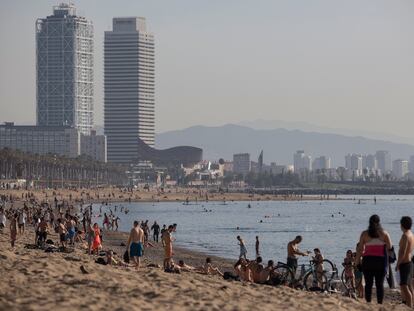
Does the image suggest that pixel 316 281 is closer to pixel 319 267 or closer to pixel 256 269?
pixel 319 267

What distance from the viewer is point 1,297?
15.2m

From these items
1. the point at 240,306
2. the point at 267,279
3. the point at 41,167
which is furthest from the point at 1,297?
the point at 41,167

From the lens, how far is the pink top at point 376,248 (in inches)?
678

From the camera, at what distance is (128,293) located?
53.4ft

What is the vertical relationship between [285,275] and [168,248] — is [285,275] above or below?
below

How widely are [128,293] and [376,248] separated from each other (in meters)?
4.23

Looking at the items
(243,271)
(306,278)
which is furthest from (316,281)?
(243,271)

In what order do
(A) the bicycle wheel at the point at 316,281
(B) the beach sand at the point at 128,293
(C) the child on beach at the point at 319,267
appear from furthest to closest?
(C) the child on beach at the point at 319,267 < (A) the bicycle wheel at the point at 316,281 < (B) the beach sand at the point at 128,293

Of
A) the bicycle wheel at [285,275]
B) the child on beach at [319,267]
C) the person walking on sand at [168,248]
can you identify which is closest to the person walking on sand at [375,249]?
the child on beach at [319,267]

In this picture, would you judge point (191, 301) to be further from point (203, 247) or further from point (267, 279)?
point (203, 247)

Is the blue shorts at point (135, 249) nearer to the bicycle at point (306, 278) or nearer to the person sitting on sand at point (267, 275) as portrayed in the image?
the person sitting on sand at point (267, 275)

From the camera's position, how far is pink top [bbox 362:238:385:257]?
1722 cm

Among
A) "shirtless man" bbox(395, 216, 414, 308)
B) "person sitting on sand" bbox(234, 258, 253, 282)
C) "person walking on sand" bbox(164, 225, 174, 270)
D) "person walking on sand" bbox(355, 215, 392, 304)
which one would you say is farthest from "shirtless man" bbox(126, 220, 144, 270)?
"shirtless man" bbox(395, 216, 414, 308)

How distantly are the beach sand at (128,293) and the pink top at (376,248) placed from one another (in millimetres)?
1031
